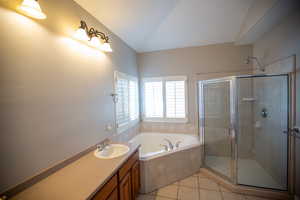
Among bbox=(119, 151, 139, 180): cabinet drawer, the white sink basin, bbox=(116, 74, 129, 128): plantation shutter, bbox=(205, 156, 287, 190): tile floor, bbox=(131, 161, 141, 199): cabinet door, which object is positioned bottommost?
bbox=(205, 156, 287, 190): tile floor

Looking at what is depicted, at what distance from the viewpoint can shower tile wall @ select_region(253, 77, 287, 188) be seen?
1.95 meters

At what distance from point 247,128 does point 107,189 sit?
2838 mm

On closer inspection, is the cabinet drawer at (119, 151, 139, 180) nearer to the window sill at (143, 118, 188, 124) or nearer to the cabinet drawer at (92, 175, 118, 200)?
the cabinet drawer at (92, 175, 118, 200)

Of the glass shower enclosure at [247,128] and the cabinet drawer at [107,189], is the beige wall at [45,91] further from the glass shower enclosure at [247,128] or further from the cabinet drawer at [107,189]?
the glass shower enclosure at [247,128]

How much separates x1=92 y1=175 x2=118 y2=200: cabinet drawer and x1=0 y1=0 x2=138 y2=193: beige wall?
0.57 m

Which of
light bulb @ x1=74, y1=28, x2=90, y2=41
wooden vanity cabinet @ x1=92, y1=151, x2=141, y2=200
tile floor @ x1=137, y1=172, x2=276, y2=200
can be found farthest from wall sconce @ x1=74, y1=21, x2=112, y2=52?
tile floor @ x1=137, y1=172, x2=276, y2=200

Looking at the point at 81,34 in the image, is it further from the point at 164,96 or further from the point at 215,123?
the point at 215,123

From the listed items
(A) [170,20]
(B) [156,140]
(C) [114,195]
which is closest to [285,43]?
(A) [170,20]

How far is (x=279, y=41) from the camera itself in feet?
6.42

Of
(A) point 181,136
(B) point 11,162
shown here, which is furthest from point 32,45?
(A) point 181,136

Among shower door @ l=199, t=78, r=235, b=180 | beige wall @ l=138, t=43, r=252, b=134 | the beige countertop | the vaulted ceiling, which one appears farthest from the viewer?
beige wall @ l=138, t=43, r=252, b=134

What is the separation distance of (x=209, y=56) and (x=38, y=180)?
11.4 ft

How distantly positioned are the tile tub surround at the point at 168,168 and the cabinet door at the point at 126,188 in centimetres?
45

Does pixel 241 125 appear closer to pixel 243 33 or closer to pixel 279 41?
pixel 279 41
